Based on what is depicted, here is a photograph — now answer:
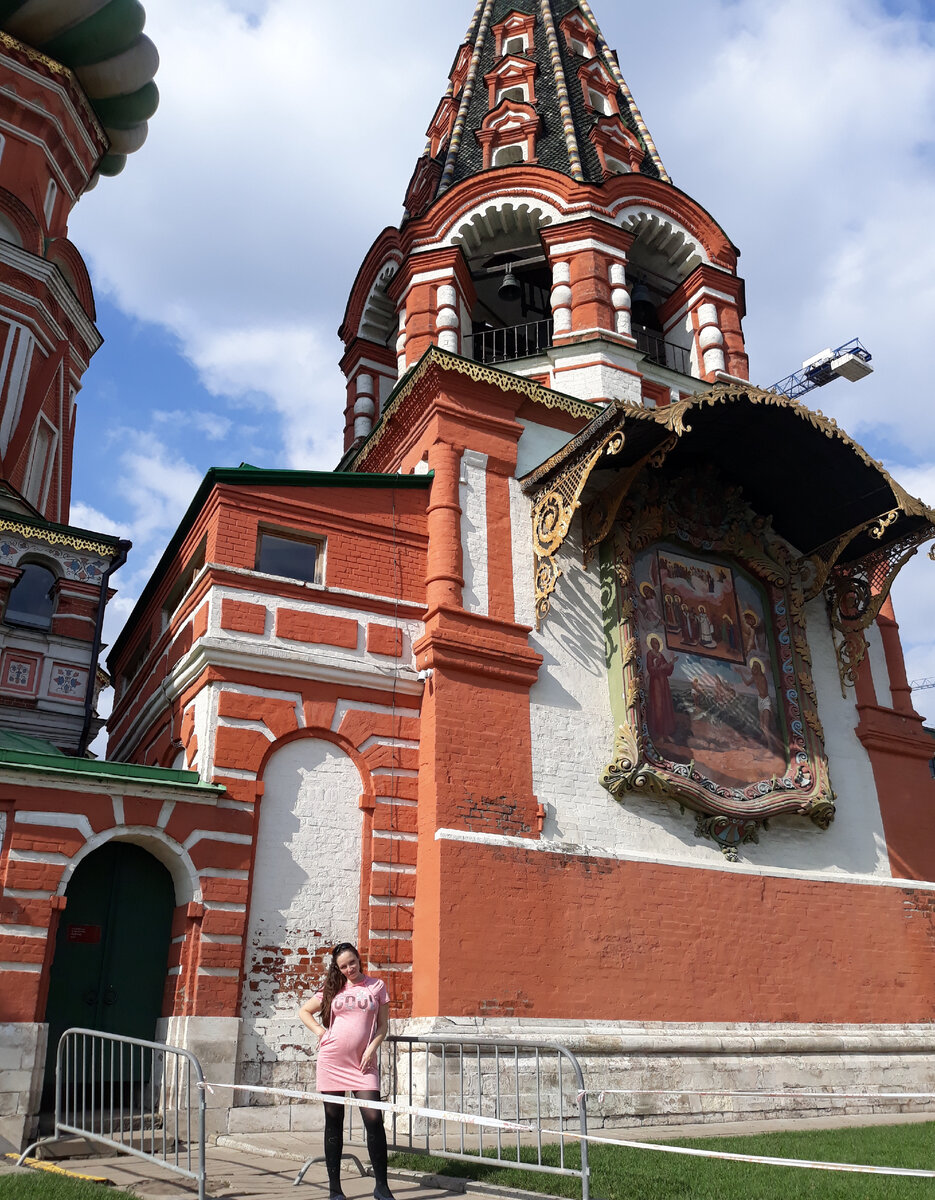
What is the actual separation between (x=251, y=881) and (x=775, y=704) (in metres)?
7.11

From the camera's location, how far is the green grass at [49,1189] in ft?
18.5

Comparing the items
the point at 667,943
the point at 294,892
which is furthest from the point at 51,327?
the point at 667,943

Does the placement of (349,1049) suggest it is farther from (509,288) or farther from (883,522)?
(509,288)

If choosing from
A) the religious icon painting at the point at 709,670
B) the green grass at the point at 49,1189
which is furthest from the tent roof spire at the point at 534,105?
the green grass at the point at 49,1189

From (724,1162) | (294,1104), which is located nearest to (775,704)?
(724,1162)

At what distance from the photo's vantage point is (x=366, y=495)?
488 inches

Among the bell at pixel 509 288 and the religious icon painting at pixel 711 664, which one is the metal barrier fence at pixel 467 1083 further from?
the bell at pixel 509 288

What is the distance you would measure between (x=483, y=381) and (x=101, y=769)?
6.84m

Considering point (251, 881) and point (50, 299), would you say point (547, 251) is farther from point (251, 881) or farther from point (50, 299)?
point (251, 881)

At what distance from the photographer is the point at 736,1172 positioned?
684 cm

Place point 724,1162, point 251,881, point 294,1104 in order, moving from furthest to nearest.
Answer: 1. point 251,881
2. point 294,1104
3. point 724,1162

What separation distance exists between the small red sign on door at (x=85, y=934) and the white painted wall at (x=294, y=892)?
142 cm

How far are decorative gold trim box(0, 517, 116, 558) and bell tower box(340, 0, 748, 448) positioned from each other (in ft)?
14.6

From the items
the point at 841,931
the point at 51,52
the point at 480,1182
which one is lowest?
the point at 480,1182
